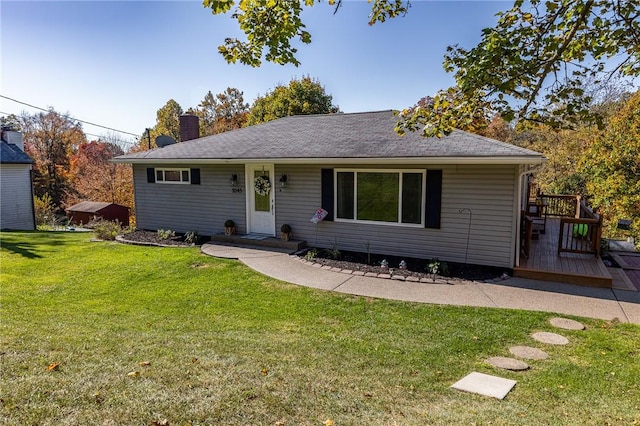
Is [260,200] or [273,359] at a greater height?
[260,200]

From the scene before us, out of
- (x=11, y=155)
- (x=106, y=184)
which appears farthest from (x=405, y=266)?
(x=106, y=184)

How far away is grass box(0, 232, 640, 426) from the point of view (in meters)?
2.78

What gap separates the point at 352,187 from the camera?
8984 millimetres

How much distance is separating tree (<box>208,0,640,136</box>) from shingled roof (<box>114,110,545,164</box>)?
112 inches

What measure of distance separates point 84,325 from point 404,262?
5673 millimetres

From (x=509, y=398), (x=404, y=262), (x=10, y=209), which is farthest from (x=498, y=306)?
(x=10, y=209)

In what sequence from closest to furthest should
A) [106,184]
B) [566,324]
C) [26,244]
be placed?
[566,324] < [26,244] < [106,184]

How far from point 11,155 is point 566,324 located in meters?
22.9

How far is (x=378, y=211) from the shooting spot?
880 centimetres

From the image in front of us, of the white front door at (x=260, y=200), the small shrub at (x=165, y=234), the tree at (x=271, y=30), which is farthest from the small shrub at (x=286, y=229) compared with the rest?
the tree at (x=271, y=30)

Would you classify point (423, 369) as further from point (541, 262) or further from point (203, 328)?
point (541, 262)

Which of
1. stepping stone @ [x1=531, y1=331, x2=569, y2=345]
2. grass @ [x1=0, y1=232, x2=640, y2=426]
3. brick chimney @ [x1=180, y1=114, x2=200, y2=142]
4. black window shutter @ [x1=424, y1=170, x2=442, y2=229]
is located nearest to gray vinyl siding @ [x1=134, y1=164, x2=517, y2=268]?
black window shutter @ [x1=424, y1=170, x2=442, y2=229]

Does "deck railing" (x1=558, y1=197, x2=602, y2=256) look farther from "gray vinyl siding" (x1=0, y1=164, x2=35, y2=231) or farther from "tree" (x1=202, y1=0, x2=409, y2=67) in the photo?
"gray vinyl siding" (x1=0, y1=164, x2=35, y2=231)

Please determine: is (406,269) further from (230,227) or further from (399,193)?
(230,227)
